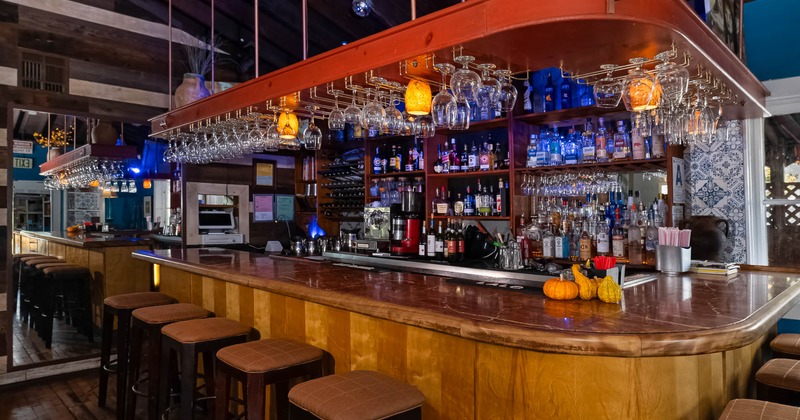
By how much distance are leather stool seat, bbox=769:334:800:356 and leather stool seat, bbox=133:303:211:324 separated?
2974mm

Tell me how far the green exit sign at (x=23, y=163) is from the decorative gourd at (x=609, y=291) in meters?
5.65

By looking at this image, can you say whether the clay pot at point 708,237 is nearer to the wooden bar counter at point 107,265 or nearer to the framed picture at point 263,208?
the framed picture at point 263,208

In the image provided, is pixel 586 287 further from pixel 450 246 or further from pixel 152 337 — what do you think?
pixel 152 337

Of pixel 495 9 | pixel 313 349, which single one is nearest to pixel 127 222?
pixel 313 349

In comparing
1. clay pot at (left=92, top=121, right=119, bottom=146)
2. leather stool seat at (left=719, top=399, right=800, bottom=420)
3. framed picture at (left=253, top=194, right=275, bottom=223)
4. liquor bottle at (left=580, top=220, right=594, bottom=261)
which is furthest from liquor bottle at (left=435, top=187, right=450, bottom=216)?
clay pot at (left=92, top=121, right=119, bottom=146)

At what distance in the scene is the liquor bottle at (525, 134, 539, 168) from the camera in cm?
419

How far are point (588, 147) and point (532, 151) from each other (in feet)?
1.52

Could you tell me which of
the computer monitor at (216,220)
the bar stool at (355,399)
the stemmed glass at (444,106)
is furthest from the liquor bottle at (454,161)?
the bar stool at (355,399)

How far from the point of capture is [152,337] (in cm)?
277

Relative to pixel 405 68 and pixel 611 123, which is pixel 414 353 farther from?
pixel 611 123

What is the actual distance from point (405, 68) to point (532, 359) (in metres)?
1.48

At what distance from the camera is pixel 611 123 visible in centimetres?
410

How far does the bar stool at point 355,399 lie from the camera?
1.54 meters

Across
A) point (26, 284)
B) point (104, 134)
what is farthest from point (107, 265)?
point (104, 134)
